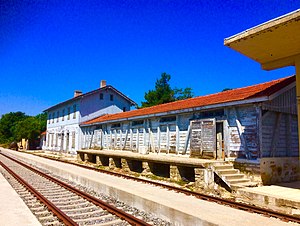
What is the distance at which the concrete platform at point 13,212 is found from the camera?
19.4 ft

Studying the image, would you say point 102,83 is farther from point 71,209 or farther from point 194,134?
point 71,209

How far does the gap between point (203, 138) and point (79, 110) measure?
1886cm

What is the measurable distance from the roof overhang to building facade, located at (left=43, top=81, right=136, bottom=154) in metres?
21.9

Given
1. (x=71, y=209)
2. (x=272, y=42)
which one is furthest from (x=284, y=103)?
(x=71, y=209)

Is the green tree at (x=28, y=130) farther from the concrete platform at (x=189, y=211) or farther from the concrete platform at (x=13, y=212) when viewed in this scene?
the concrete platform at (x=189, y=211)

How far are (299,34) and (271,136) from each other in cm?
497

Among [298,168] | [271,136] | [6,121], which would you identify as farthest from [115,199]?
[6,121]

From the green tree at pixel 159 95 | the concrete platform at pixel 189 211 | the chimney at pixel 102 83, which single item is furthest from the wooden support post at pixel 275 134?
the green tree at pixel 159 95

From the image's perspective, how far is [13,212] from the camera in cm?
670

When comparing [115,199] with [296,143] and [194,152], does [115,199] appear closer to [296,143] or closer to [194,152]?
[194,152]

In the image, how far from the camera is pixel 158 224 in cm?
657

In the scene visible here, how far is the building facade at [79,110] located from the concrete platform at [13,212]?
20.9 m

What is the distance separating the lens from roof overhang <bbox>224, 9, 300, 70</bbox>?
7.98 m

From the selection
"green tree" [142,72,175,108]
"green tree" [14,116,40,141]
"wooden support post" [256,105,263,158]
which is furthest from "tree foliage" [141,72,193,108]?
"wooden support post" [256,105,263,158]
